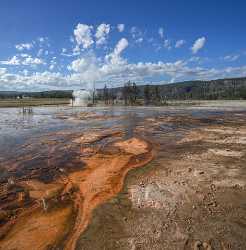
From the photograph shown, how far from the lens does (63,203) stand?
25.2 feet

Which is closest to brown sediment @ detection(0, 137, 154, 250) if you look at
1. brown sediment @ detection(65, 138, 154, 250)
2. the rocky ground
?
brown sediment @ detection(65, 138, 154, 250)

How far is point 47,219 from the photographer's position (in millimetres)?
6734

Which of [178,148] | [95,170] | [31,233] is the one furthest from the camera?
[178,148]

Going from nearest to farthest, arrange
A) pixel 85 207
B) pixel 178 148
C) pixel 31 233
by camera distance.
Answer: pixel 31 233, pixel 85 207, pixel 178 148

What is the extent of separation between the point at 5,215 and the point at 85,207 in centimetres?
226

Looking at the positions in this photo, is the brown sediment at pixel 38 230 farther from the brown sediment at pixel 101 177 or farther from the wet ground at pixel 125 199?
the brown sediment at pixel 101 177

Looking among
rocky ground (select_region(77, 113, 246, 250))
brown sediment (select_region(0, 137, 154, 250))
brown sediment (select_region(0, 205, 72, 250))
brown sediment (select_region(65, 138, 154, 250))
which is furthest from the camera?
brown sediment (select_region(65, 138, 154, 250))

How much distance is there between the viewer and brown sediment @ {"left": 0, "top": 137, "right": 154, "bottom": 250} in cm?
589

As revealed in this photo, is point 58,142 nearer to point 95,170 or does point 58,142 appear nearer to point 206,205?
point 95,170

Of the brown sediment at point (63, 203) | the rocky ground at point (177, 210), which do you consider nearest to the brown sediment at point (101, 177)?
the brown sediment at point (63, 203)

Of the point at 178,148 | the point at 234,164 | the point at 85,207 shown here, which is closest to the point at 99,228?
the point at 85,207

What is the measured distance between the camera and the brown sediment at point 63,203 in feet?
19.3

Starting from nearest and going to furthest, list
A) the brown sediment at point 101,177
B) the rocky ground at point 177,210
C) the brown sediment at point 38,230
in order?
the rocky ground at point 177,210 < the brown sediment at point 38,230 < the brown sediment at point 101,177

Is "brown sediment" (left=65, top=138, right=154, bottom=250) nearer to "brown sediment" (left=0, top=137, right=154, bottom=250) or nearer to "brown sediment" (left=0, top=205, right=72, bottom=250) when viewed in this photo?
"brown sediment" (left=0, top=137, right=154, bottom=250)
